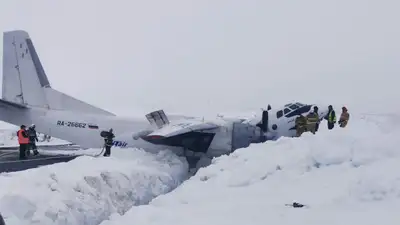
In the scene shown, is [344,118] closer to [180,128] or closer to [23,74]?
[180,128]

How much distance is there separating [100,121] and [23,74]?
194 inches

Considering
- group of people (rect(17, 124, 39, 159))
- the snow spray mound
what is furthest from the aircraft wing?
group of people (rect(17, 124, 39, 159))

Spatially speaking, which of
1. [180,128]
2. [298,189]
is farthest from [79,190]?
[180,128]

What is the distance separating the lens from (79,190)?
927 cm

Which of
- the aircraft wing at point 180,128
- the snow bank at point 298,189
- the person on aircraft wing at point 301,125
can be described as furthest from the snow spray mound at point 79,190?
the person on aircraft wing at point 301,125

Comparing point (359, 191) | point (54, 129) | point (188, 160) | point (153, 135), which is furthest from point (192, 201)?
point (54, 129)

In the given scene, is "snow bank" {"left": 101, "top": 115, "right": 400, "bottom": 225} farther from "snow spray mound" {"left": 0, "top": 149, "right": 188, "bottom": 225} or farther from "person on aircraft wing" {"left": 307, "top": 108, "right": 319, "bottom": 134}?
"person on aircraft wing" {"left": 307, "top": 108, "right": 319, "bottom": 134}

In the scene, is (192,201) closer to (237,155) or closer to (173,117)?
(237,155)

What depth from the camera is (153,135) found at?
1519 cm

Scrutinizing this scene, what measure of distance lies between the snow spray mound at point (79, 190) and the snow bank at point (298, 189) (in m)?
1.74

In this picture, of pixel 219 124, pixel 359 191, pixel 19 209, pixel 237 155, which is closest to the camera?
pixel 359 191

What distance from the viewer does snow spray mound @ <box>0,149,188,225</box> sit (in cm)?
763

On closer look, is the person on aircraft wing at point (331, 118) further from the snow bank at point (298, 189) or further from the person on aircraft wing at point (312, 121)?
the snow bank at point (298, 189)

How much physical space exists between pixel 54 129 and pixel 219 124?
743cm
